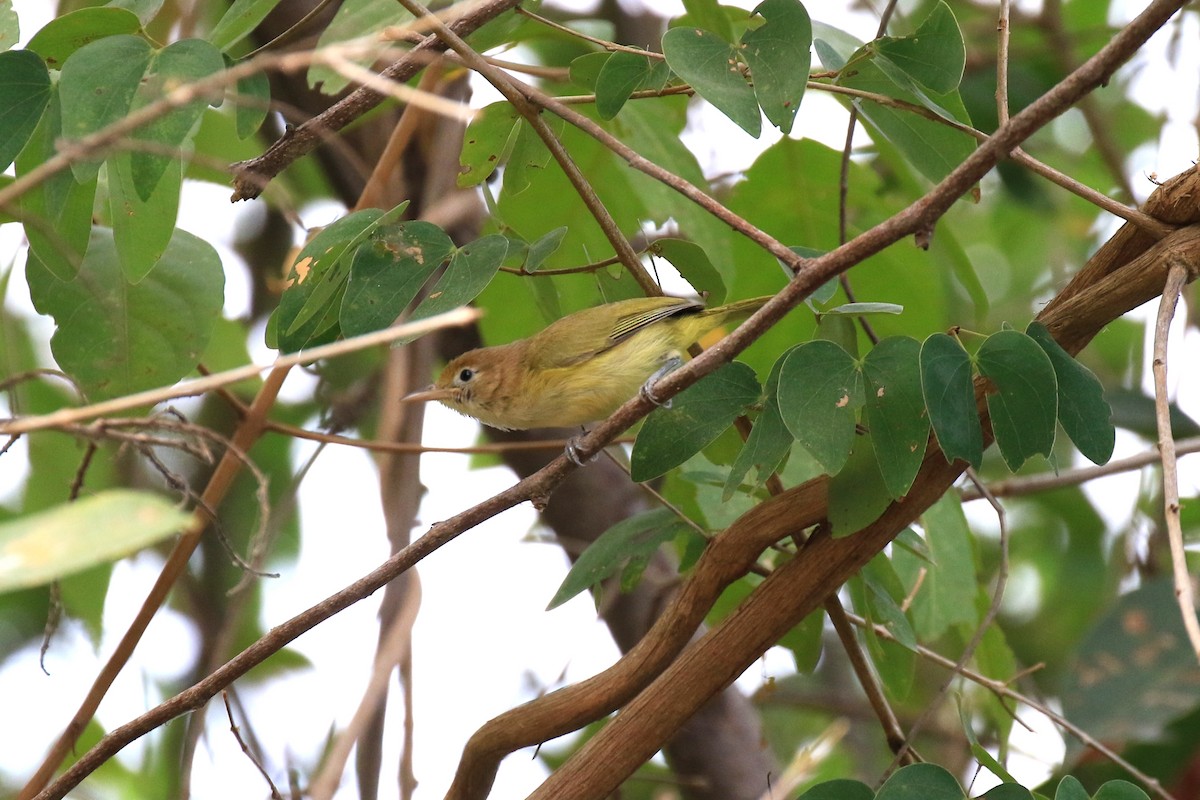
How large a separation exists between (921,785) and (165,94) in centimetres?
162

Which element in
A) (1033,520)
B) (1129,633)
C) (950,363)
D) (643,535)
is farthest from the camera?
(1033,520)

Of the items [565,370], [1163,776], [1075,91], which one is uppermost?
[565,370]

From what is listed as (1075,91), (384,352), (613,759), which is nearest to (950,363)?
(1075,91)

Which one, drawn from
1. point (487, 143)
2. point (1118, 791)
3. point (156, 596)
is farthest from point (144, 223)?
point (1118, 791)

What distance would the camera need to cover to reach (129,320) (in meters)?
2.41

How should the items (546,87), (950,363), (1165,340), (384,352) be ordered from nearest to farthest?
(1165,340) → (950,363) → (546,87) → (384,352)

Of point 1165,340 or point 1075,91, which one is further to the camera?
point 1165,340

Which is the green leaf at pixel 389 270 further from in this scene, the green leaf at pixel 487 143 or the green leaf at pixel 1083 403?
the green leaf at pixel 1083 403

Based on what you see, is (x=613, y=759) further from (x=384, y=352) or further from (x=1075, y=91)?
(x=384, y=352)

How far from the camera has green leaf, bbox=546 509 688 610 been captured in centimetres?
230

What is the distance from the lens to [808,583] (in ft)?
6.71

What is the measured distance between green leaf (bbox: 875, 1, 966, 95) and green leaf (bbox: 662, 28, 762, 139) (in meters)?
0.27

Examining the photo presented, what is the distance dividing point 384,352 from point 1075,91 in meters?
3.17

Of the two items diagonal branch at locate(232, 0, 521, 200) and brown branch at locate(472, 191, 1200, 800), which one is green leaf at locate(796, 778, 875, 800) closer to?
brown branch at locate(472, 191, 1200, 800)
